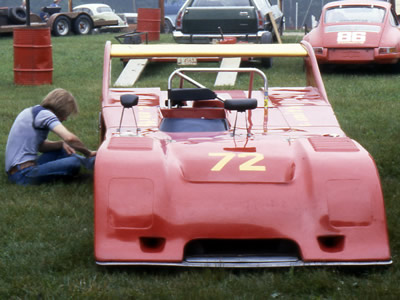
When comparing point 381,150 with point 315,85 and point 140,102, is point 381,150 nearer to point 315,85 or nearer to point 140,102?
point 315,85

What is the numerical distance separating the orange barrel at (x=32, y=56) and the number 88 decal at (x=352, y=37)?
498cm

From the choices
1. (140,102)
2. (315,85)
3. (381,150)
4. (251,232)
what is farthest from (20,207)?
(381,150)

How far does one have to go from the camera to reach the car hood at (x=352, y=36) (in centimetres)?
1361

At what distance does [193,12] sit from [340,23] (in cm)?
330

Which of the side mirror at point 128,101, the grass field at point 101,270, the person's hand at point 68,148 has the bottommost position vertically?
the grass field at point 101,270

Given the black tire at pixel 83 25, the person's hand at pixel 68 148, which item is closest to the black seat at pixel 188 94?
the person's hand at pixel 68 148

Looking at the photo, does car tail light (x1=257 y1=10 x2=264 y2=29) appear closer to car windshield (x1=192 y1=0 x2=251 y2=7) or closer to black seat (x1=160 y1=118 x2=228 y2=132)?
car windshield (x1=192 y1=0 x2=251 y2=7)

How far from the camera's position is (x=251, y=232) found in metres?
4.22

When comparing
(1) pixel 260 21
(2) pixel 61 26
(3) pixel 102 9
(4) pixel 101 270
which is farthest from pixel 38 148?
(3) pixel 102 9

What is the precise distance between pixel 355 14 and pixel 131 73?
4.51 meters

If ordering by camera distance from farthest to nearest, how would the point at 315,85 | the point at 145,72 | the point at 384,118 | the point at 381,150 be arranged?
1. the point at 145,72
2. the point at 384,118
3. the point at 381,150
4. the point at 315,85

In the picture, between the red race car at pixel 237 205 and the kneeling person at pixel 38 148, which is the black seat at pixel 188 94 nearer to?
the red race car at pixel 237 205

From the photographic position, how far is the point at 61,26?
2556 centimetres

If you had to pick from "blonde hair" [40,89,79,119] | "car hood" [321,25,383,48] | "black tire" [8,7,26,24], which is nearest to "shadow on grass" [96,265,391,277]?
"blonde hair" [40,89,79,119]
